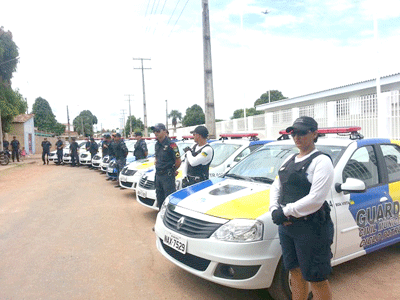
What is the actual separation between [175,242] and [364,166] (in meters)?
2.35

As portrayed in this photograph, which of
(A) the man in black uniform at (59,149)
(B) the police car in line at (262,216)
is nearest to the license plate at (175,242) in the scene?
(B) the police car in line at (262,216)

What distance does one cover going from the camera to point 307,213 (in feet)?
8.11

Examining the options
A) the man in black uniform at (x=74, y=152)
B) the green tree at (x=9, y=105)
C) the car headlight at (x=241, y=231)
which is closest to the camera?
the car headlight at (x=241, y=231)

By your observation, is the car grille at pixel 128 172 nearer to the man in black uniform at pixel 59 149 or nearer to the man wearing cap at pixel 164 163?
the man wearing cap at pixel 164 163

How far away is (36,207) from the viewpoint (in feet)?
25.5

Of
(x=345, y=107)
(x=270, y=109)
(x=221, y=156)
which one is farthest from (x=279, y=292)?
(x=270, y=109)

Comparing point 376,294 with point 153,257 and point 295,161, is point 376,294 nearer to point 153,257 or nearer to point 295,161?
point 295,161

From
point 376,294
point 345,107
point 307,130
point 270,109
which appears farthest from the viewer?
point 270,109

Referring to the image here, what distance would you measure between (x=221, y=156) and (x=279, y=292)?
12.9 feet

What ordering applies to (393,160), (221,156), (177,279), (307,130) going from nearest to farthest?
(307,130), (177,279), (393,160), (221,156)

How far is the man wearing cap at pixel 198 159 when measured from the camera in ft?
17.2

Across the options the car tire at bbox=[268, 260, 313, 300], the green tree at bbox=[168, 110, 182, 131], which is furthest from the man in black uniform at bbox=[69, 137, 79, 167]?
the green tree at bbox=[168, 110, 182, 131]

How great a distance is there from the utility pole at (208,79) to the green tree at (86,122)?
82.4 metres

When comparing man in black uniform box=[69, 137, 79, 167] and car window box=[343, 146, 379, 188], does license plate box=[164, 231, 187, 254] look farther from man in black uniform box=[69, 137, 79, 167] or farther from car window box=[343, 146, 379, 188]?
man in black uniform box=[69, 137, 79, 167]
